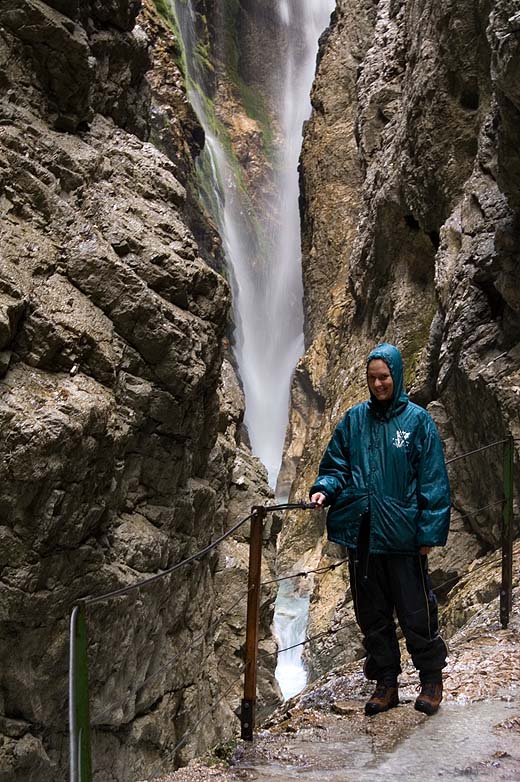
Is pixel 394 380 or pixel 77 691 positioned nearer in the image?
pixel 77 691

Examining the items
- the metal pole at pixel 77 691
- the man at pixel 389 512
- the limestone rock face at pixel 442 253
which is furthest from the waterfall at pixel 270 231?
the metal pole at pixel 77 691

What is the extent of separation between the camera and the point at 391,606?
3.72m

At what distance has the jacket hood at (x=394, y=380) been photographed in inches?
140

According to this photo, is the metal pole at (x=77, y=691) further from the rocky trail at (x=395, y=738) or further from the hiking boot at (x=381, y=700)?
the hiking boot at (x=381, y=700)

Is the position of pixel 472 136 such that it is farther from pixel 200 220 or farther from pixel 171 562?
pixel 200 220

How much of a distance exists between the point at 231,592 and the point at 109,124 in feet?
22.5

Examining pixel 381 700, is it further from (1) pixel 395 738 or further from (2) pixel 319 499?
(2) pixel 319 499

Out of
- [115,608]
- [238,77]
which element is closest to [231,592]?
[115,608]

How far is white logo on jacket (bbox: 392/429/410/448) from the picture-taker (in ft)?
11.7

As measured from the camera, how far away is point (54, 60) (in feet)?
24.1

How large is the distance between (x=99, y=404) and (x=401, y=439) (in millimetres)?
3162

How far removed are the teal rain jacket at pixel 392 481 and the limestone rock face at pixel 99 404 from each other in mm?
1393

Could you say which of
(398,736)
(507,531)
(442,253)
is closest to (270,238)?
(442,253)

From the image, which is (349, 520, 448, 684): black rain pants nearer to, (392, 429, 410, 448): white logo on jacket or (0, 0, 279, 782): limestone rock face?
(392, 429, 410, 448): white logo on jacket
